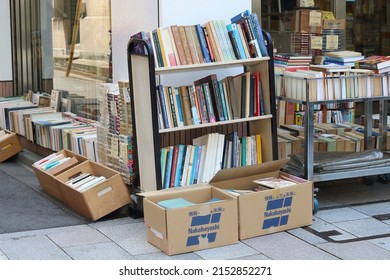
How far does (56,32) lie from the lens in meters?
9.82

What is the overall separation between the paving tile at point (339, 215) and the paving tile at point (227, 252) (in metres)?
1.02

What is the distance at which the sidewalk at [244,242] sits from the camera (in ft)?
19.1

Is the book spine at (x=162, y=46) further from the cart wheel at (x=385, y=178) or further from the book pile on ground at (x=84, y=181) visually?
the cart wheel at (x=385, y=178)

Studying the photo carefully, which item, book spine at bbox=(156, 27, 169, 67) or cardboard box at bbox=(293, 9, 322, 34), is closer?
book spine at bbox=(156, 27, 169, 67)

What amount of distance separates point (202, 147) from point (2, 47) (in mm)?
4727

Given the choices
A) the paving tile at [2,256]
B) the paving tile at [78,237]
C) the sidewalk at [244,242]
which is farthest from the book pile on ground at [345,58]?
the paving tile at [2,256]

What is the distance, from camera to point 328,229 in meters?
6.45

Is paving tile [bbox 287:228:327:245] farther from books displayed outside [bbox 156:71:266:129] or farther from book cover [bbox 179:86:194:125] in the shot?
book cover [bbox 179:86:194:125]

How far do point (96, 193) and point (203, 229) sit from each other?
1.13 meters

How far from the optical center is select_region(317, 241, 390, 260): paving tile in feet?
19.1

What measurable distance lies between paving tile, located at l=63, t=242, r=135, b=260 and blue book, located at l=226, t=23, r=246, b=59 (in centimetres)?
183

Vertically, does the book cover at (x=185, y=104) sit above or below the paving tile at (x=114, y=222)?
above

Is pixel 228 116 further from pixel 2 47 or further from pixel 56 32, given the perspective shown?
pixel 2 47

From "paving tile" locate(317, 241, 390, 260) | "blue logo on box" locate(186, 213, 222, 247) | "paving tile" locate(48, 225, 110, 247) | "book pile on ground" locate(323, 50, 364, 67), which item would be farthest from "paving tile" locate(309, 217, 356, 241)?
"book pile on ground" locate(323, 50, 364, 67)
